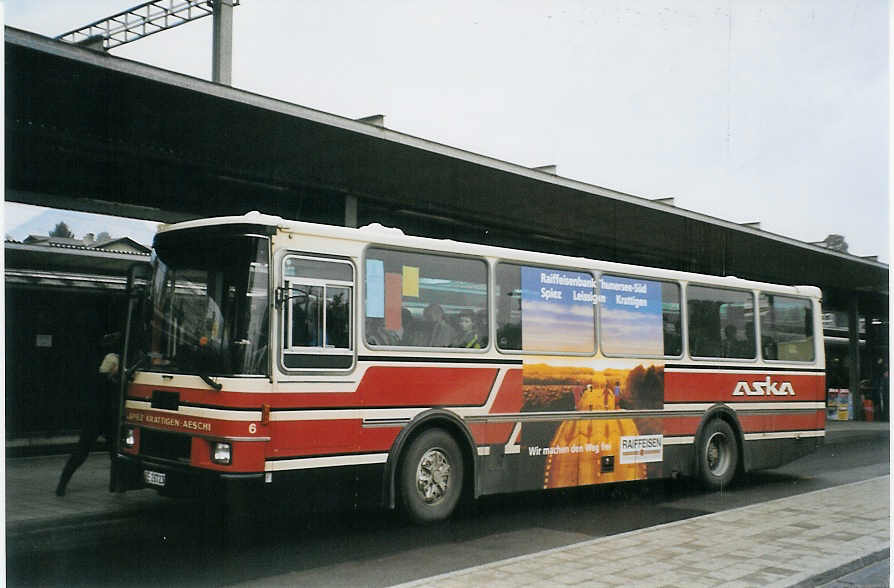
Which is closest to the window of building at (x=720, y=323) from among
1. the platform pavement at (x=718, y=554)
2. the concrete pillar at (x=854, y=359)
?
the platform pavement at (x=718, y=554)

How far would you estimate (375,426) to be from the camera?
8547 millimetres

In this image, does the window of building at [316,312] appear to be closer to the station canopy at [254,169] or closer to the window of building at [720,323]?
the station canopy at [254,169]

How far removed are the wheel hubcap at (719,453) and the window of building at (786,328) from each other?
156 cm

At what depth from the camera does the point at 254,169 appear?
42.5ft

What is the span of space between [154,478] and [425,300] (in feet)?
10.2

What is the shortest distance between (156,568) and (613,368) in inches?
240

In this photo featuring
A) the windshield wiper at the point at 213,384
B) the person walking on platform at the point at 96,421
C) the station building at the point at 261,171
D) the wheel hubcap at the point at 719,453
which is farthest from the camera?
the wheel hubcap at the point at 719,453

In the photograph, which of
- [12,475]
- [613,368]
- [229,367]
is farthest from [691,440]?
[12,475]

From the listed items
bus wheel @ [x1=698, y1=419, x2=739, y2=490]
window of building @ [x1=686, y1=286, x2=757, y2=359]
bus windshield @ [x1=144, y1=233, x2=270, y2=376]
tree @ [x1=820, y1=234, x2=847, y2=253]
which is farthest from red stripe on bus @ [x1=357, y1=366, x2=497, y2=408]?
tree @ [x1=820, y1=234, x2=847, y2=253]

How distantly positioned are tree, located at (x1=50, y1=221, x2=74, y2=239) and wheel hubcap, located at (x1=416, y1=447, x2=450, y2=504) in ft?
26.6

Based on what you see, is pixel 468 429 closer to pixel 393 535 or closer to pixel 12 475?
pixel 393 535

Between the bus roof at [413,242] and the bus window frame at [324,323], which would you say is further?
the bus roof at [413,242]

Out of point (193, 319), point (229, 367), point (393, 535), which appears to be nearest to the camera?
point (229, 367)

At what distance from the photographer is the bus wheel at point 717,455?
488 inches
